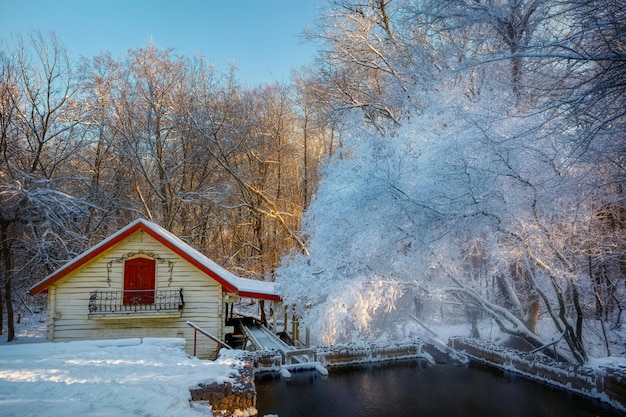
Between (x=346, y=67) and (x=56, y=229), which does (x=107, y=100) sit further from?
(x=346, y=67)

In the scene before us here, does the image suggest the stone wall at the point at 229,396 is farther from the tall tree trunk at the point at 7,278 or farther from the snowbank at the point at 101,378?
the tall tree trunk at the point at 7,278

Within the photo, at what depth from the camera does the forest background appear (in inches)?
330

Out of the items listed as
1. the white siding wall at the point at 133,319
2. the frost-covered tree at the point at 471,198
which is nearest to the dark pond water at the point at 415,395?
the frost-covered tree at the point at 471,198

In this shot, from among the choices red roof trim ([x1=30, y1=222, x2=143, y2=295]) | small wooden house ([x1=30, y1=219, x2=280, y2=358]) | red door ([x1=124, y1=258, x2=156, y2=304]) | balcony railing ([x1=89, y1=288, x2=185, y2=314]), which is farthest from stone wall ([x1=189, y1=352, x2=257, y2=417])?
red roof trim ([x1=30, y1=222, x2=143, y2=295])

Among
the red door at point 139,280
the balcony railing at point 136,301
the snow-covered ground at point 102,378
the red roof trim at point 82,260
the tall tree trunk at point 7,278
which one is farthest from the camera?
the tall tree trunk at point 7,278

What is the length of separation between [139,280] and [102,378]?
19.1 ft

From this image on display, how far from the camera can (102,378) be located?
6965 millimetres

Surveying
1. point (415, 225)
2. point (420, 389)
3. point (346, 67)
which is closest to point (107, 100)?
point (346, 67)

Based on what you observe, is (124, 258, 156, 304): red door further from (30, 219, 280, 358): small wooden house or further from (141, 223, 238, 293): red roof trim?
(141, 223, 238, 293): red roof trim

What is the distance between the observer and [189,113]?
2169 centimetres

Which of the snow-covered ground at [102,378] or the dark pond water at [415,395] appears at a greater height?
the snow-covered ground at [102,378]

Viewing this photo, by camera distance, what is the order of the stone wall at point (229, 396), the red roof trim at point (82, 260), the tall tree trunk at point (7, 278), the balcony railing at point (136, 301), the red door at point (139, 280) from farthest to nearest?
the tall tree trunk at point (7, 278)
the red door at point (139, 280)
the balcony railing at point (136, 301)
the red roof trim at point (82, 260)
the stone wall at point (229, 396)

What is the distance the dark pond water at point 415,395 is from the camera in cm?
924

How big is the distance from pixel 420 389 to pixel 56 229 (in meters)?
17.0
